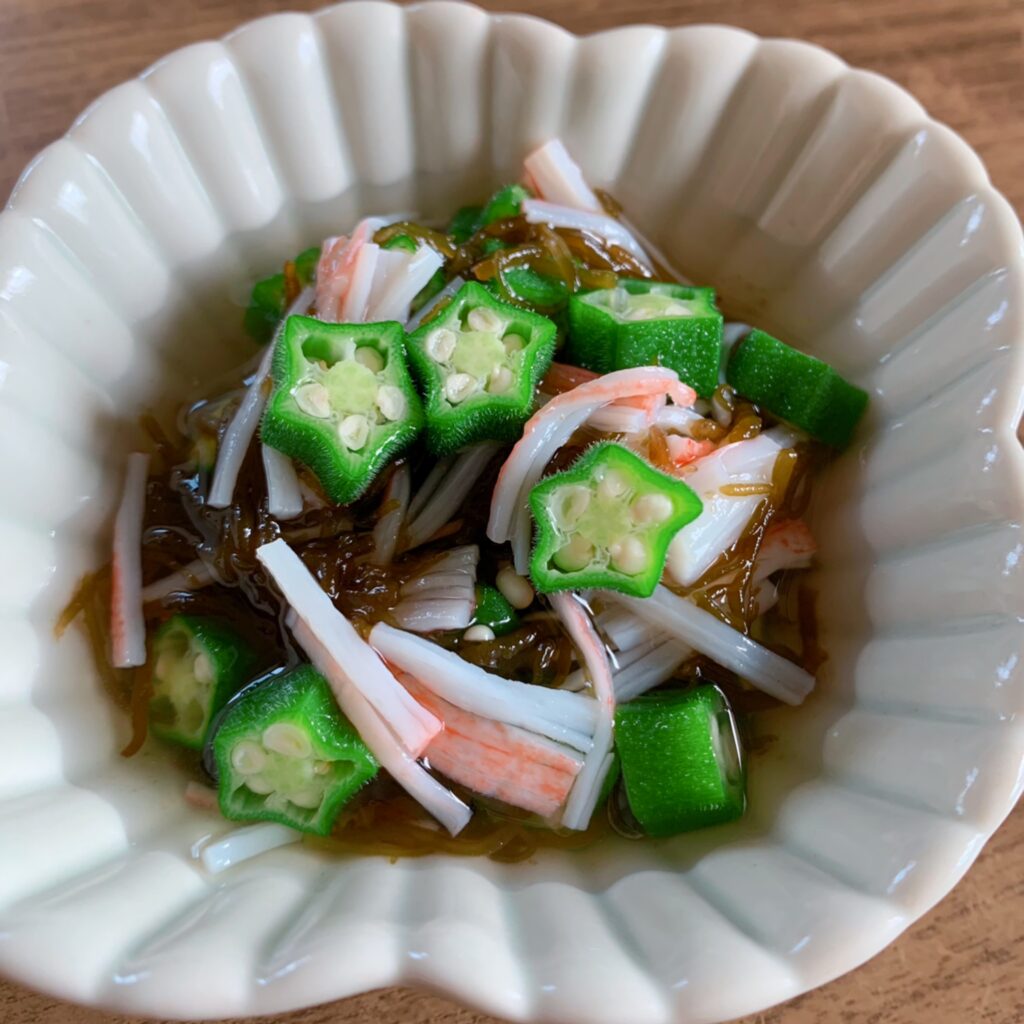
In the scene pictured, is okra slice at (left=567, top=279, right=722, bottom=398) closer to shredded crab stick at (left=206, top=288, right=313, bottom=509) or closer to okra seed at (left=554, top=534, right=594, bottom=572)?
okra seed at (left=554, top=534, right=594, bottom=572)

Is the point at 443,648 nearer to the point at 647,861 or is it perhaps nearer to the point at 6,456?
the point at 647,861

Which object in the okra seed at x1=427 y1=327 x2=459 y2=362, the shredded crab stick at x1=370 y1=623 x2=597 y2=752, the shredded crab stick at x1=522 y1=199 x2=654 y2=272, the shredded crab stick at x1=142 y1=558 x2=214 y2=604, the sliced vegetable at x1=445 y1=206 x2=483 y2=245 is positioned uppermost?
the shredded crab stick at x1=522 y1=199 x2=654 y2=272

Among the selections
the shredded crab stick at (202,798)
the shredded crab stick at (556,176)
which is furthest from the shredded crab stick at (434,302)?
the shredded crab stick at (202,798)

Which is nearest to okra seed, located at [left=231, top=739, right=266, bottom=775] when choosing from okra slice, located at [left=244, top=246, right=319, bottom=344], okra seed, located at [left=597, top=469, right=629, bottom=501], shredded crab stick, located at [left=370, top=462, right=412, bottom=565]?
shredded crab stick, located at [left=370, top=462, right=412, bottom=565]

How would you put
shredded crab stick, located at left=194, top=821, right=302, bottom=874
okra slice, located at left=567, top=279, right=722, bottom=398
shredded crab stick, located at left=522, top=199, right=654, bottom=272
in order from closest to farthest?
1. shredded crab stick, located at left=194, top=821, right=302, bottom=874
2. okra slice, located at left=567, top=279, right=722, bottom=398
3. shredded crab stick, located at left=522, top=199, right=654, bottom=272

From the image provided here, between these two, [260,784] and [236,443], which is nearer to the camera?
[260,784]

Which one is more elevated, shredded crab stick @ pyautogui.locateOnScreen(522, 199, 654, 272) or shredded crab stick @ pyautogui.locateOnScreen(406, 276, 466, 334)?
shredded crab stick @ pyautogui.locateOnScreen(522, 199, 654, 272)

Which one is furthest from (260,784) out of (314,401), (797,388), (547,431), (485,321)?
(797,388)

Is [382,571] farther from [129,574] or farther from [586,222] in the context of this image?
[586,222]
